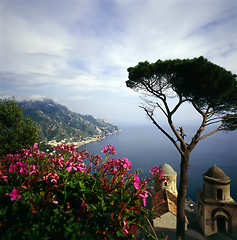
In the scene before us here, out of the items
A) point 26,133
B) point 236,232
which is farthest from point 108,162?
point 236,232

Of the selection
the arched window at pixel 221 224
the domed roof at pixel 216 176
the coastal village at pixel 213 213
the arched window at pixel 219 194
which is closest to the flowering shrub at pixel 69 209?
the coastal village at pixel 213 213

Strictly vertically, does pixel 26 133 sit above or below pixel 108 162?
above

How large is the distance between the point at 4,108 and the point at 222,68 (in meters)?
20.7

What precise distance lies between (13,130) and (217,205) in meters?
26.6

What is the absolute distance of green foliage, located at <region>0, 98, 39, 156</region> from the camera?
14.7 meters

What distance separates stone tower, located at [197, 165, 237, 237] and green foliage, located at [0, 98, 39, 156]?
2277cm

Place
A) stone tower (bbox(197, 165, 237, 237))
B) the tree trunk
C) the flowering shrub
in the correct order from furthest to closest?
1. stone tower (bbox(197, 165, 237, 237))
2. the tree trunk
3. the flowering shrub

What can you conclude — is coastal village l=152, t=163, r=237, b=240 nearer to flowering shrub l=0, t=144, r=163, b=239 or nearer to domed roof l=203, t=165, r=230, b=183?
domed roof l=203, t=165, r=230, b=183

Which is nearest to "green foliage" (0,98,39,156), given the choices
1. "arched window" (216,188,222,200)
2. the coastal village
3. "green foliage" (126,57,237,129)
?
"green foliage" (126,57,237,129)

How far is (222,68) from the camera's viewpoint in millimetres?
10078

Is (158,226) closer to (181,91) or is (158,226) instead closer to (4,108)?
(181,91)

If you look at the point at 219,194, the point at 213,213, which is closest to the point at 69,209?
the point at 219,194

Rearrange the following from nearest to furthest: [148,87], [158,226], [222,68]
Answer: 1. [222,68]
2. [148,87]
3. [158,226]

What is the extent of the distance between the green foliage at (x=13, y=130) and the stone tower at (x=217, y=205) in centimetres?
2277
